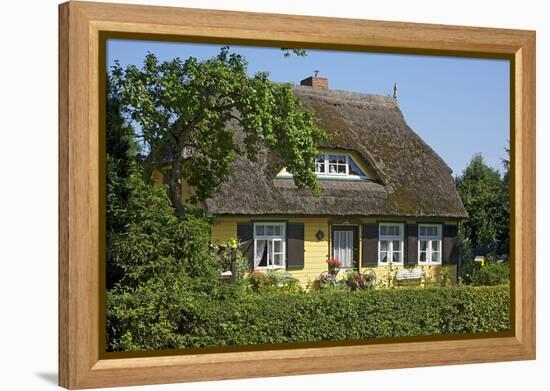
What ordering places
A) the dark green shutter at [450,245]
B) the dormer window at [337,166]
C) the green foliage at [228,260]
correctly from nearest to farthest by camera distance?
the green foliage at [228,260] → the dormer window at [337,166] → the dark green shutter at [450,245]

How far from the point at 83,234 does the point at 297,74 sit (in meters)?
3.91

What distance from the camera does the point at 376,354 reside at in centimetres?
1214

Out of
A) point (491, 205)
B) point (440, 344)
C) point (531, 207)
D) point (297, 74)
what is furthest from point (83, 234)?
point (491, 205)

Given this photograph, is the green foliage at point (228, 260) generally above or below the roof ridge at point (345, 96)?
below

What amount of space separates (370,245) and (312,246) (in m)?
1.21

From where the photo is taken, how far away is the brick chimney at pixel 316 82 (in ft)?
44.4

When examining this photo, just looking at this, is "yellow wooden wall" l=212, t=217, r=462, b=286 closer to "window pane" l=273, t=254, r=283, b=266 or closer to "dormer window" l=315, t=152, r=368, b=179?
"window pane" l=273, t=254, r=283, b=266

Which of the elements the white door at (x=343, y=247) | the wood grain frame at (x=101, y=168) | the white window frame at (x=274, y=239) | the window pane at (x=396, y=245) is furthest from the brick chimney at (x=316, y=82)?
the window pane at (x=396, y=245)

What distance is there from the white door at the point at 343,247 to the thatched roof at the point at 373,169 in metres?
0.35

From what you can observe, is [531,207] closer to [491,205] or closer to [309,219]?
[491,205]

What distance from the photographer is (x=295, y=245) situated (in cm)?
1410

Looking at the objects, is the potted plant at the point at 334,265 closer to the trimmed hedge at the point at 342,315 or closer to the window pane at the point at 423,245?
the trimmed hedge at the point at 342,315

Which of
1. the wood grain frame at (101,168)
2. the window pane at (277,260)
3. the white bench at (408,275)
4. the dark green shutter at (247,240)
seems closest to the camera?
the wood grain frame at (101,168)

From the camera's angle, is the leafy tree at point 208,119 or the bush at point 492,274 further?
the bush at point 492,274
